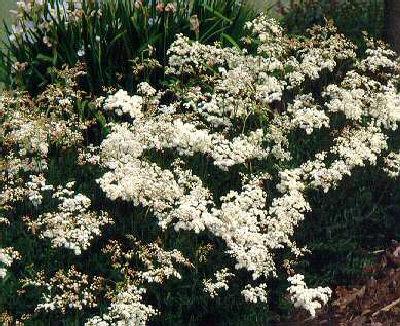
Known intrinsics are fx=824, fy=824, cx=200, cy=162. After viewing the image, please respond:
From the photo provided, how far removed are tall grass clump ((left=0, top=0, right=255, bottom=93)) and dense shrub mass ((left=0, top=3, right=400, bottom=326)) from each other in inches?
29.1

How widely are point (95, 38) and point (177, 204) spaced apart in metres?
2.27

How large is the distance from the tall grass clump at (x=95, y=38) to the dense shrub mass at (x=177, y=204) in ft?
2.43

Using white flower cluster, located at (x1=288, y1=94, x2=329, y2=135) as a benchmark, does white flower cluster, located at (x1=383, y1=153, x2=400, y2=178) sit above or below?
below

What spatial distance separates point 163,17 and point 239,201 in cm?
254

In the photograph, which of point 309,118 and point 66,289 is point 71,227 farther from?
point 309,118

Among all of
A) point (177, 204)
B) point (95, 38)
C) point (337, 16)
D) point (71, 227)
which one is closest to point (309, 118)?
point (177, 204)

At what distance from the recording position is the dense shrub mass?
4.71 m

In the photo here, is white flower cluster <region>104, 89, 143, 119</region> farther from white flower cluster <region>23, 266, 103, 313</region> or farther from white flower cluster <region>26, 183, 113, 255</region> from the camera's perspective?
white flower cluster <region>23, 266, 103, 313</region>

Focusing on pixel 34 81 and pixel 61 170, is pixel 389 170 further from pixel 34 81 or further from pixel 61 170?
pixel 34 81

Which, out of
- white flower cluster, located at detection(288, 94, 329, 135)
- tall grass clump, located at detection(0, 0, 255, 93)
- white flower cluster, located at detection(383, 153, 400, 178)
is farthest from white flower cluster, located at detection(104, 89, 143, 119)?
white flower cluster, located at detection(383, 153, 400, 178)

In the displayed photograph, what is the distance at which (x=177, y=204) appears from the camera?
5.22 m

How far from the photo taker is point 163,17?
7.02m

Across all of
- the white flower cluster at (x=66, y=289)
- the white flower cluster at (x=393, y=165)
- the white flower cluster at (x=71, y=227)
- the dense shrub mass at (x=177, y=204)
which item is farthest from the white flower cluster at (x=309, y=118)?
the white flower cluster at (x=66, y=289)

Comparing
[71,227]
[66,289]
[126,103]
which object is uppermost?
[126,103]
